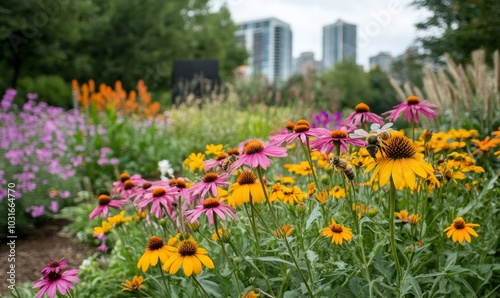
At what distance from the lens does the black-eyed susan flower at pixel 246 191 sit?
128 cm

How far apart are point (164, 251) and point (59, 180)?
3.26 metres

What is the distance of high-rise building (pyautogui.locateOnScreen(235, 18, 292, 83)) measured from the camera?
1788 cm

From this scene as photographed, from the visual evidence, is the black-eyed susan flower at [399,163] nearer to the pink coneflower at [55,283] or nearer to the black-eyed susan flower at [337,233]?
the black-eyed susan flower at [337,233]

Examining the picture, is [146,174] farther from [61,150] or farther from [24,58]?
[24,58]

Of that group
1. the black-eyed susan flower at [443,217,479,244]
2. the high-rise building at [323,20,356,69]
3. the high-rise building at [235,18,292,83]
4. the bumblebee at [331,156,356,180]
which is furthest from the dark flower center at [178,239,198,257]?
the high-rise building at [235,18,292,83]

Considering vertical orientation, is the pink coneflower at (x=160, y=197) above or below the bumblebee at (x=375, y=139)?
below

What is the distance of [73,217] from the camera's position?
4211 millimetres

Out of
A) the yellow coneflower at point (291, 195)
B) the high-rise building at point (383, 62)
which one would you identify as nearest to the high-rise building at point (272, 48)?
the high-rise building at point (383, 62)

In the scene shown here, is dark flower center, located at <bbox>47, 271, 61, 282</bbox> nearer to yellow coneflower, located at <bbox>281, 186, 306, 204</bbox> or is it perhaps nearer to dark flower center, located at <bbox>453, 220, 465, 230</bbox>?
yellow coneflower, located at <bbox>281, 186, 306, 204</bbox>

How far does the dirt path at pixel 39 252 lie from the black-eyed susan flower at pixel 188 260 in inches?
74.1

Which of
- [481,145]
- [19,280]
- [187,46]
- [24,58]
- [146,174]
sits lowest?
[19,280]

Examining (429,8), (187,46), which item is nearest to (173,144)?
(429,8)

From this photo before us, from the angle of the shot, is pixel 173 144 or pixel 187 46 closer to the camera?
pixel 173 144

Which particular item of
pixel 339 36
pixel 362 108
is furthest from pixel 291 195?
pixel 339 36
